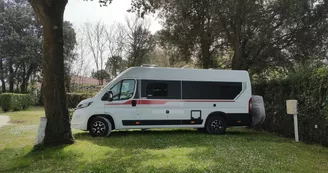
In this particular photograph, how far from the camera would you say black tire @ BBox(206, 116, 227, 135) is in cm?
1098

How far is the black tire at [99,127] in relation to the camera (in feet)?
32.7

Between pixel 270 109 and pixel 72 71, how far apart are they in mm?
28786

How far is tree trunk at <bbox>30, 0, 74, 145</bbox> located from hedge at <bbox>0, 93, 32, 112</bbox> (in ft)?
56.7

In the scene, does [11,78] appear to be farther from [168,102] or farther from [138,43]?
[168,102]

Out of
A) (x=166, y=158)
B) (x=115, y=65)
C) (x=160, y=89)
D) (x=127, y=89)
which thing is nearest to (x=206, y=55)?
(x=160, y=89)

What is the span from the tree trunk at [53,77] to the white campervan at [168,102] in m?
2.03

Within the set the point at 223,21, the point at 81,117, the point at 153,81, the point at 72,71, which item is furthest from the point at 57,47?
the point at 72,71

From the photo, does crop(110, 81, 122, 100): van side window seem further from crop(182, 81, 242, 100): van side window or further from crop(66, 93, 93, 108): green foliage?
crop(66, 93, 93, 108): green foliage

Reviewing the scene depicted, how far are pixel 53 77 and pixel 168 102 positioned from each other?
419cm

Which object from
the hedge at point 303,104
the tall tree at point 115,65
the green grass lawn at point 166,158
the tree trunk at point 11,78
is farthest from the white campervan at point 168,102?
the tree trunk at point 11,78

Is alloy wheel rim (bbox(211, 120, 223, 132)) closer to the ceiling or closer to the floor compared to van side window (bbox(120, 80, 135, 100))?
closer to the floor

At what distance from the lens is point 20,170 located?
236 inches

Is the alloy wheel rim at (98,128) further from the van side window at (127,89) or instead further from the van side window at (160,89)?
the van side window at (160,89)

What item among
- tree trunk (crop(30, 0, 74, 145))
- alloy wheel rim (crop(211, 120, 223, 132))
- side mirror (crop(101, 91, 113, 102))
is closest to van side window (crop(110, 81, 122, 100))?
side mirror (crop(101, 91, 113, 102))
